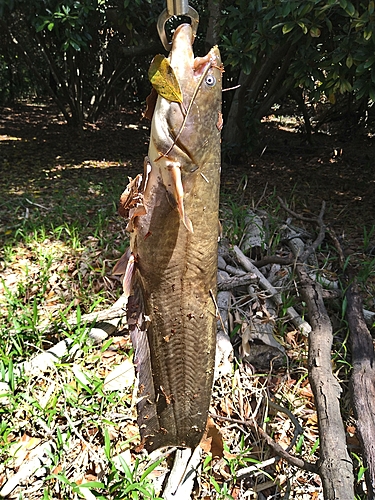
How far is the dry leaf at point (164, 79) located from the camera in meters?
1.06

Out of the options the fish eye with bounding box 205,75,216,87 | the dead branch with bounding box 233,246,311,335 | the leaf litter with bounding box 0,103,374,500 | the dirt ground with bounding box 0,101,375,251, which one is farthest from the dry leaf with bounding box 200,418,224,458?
the dirt ground with bounding box 0,101,375,251

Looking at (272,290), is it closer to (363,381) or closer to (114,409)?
(363,381)

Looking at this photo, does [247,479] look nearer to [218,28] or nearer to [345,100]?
[218,28]

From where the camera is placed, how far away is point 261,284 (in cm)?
333

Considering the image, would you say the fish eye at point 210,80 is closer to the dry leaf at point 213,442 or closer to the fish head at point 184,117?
the fish head at point 184,117

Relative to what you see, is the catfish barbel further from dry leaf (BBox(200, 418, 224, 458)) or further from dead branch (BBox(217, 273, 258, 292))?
dead branch (BBox(217, 273, 258, 292))

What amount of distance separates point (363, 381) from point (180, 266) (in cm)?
164

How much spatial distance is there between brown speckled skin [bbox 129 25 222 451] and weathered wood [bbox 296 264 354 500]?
65 centimetres

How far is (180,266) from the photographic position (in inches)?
52.6

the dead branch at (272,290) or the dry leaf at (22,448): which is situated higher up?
the dead branch at (272,290)

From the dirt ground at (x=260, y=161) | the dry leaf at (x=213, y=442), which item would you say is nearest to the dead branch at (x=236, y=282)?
the dry leaf at (x=213, y=442)

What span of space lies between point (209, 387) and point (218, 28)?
15.9 feet

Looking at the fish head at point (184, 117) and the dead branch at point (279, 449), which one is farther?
the dead branch at point (279, 449)

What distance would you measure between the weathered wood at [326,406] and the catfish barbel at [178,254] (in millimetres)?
661
